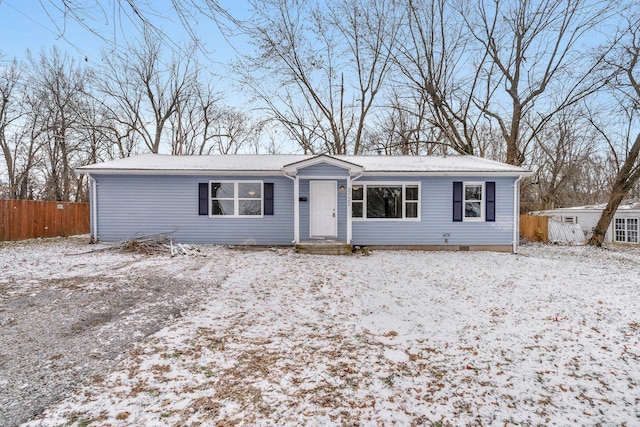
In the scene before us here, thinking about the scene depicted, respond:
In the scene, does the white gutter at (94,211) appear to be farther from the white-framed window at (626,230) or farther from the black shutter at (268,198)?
the white-framed window at (626,230)

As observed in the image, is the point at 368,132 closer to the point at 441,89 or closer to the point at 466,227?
the point at 441,89

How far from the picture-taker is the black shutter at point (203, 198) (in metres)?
10.3

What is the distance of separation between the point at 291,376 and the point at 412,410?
1.03 meters

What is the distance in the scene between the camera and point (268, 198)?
1030cm

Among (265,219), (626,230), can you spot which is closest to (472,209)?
(265,219)

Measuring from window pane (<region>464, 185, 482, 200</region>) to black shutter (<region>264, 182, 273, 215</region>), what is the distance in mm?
6481

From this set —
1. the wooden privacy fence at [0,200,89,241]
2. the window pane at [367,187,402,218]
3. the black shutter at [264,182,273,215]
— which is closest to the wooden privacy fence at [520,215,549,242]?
the window pane at [367,187,402,218]

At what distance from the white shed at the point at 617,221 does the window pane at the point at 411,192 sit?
9.40 meters

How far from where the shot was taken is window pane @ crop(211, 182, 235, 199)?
408 inches

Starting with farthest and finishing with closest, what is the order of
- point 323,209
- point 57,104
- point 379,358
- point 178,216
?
point 57,104, point 178,216, point 323,209, point 379,358

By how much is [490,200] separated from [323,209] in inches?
219

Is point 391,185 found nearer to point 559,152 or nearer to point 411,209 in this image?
point 411,209

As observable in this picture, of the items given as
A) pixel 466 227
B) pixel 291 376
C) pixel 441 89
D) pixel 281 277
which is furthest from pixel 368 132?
pixel 291 376

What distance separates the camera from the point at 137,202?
10.3 m
